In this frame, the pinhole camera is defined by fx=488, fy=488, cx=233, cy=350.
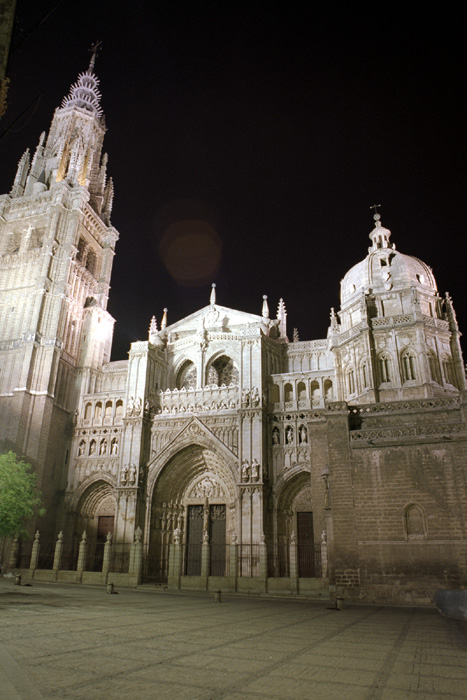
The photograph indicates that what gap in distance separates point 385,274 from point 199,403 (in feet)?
50.2

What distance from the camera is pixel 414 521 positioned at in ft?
54.0

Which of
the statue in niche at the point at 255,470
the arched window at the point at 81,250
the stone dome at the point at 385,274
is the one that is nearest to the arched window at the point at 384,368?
the stone dome at the point at 385,274

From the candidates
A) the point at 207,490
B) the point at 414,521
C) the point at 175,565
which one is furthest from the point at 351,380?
the point at 175,565

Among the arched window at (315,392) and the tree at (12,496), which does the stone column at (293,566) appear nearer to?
the arched window at (315,392)

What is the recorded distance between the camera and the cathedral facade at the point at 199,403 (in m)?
26.6

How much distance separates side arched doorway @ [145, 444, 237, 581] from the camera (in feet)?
97.1

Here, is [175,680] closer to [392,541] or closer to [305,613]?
[305,613]

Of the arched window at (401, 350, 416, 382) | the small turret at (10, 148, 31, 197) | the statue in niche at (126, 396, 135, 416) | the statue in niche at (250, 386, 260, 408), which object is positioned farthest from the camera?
the small turret at (10, 148, 31, 197)

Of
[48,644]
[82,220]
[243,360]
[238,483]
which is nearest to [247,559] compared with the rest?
[238,483]

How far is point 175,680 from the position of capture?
4.77 m

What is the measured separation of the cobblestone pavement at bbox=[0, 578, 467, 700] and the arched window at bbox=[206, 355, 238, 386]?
2357cm

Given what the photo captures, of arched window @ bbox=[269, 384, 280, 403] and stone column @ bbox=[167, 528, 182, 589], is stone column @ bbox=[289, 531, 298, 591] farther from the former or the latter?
arched window @ bbox=[269, 384, 280, 403]

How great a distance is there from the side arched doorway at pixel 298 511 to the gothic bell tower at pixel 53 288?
15.5 metres

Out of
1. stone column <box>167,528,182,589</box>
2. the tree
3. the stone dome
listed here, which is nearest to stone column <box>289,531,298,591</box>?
stone column <box>167,528,182,589</box>
